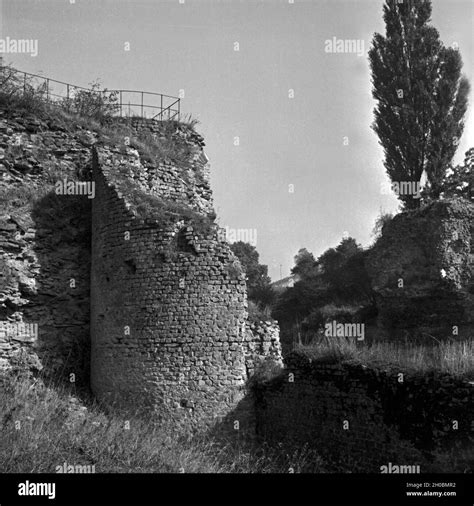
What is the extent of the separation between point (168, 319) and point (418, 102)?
921 inches

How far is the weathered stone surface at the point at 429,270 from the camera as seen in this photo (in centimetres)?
2159

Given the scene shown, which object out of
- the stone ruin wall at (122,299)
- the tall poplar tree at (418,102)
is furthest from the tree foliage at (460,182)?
the stone ruin wall at (122,299)

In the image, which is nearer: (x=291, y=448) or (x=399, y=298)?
(x=291, y=448)

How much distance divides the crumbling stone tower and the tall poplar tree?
68.4 feet

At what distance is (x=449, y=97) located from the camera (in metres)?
30.9

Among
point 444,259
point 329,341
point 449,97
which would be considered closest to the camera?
point 329,341

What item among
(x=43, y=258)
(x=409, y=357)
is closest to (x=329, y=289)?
(x=43, y=258)

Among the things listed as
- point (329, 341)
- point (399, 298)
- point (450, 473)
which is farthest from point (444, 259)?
point (450, 473)

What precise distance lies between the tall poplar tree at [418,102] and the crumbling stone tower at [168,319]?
2084 centimetres

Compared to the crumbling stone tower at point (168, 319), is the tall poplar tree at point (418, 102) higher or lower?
higher

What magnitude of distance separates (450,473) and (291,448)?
4026 mm

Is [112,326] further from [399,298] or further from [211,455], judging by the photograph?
[399,298]

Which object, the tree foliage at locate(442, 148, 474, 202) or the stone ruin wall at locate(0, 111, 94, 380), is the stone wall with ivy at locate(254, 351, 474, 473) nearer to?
the stone ruin wall at locate(0, 111, 94, 380)

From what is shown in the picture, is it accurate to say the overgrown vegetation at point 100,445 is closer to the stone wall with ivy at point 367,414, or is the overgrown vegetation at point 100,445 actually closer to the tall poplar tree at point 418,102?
the stone wall with ivy at point 367,414
